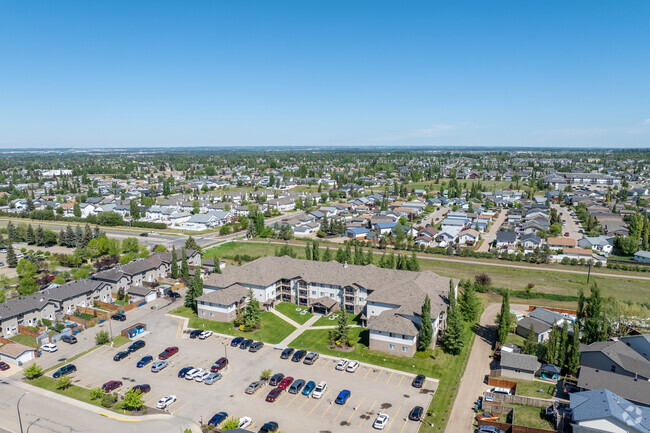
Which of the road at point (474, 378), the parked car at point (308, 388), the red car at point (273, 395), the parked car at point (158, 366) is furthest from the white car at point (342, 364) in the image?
the parked car at point (158, 366)

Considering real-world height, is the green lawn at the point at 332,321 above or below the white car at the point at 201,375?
below

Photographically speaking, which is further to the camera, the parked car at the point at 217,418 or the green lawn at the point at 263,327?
the green lawn at the point at 263,327

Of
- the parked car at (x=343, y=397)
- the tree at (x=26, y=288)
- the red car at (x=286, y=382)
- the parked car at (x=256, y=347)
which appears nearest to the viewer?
the parked car at (x=343, y=397)

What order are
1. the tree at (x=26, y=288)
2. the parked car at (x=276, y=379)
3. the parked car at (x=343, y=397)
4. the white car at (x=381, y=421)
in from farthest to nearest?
the tree at (x=26, y=288)
the parked car at (x=276, y=379)
the parked car at (x=343, y=397)
the white car at (x=381, y=421)

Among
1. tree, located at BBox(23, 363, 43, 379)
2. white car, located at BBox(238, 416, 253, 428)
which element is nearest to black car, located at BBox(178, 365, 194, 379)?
white car, located at BBox(238, 416, 253, 428)

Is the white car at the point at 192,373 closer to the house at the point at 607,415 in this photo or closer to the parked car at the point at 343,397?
the parked car at the point at 343,397

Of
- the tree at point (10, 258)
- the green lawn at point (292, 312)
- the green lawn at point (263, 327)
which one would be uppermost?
the tree at point (10, 258)

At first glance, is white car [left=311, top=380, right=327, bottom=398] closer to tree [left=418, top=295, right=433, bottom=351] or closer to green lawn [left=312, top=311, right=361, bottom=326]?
tree [left=418, top=295, right=433, bottom=351]
